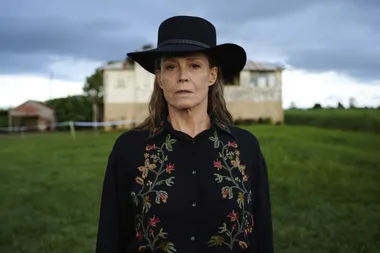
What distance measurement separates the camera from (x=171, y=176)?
7.23ft

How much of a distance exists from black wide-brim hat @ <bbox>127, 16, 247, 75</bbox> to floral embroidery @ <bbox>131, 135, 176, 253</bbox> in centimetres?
38

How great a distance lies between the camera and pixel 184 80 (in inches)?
85.0

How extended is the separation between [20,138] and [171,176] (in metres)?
22.5

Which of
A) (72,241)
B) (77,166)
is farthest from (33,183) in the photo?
(72,241)

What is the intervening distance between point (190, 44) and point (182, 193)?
613mm

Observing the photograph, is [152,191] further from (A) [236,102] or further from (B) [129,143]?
(A) [236,102]

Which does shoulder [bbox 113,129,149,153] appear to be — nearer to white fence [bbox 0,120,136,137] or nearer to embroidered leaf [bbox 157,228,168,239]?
embroidered leaf [bbox 157,228,168,239]

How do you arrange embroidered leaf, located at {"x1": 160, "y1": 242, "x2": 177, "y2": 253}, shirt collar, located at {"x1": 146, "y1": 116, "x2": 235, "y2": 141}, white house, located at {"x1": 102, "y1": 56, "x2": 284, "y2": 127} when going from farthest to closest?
white house, located at {"x1": 102, "y1": 56, "x2": 284, "y2": 127}
shirt collar, located at {"x1": 146, "y1": 116, "x2": 235, "y2": 141}
embroidered leaf, located at {"x1": 160, "y1": 242, "x2": 177, "y2": 253}

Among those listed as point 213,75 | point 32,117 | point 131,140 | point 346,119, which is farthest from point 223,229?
point 32,117

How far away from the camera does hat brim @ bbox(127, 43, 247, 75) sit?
218 cm

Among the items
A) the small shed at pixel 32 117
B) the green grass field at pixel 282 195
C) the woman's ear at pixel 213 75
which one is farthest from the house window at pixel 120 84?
the woman's ear at pixel 213 75

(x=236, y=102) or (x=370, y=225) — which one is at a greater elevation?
(x=236, y=102)

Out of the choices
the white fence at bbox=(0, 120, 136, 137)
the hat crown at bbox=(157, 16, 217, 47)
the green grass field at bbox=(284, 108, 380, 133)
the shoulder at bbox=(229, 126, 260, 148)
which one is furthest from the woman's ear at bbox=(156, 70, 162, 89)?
the white fence at bbox=(0, 120, 136, 137)

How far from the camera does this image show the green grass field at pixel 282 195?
6.53m
